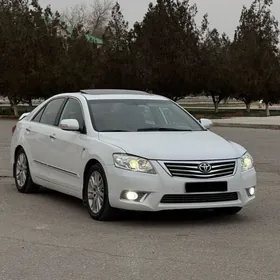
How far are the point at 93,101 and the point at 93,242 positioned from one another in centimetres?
265

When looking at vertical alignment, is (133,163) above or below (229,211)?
above

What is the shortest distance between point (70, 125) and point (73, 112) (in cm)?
71

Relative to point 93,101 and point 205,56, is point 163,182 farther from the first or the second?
point 205,56

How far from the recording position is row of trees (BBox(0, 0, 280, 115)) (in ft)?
119

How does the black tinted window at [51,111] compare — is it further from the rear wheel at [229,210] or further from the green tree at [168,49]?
the green tree at [168,49]

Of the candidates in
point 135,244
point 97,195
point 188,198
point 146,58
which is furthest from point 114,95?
point 146,58

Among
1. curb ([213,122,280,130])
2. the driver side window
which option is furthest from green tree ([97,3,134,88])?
the driver side window

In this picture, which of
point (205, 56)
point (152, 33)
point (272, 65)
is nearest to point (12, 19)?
point (152, 33)

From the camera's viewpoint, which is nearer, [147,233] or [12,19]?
[147,233]

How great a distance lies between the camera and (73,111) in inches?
333

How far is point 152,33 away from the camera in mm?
36688

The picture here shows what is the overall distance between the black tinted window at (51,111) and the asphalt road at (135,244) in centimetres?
114

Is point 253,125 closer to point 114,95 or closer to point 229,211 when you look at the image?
point 114,95

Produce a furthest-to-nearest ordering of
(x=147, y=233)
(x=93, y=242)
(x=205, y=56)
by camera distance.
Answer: (x=205, y=56)
(x=147, y=233)
(x=93, y=242)
